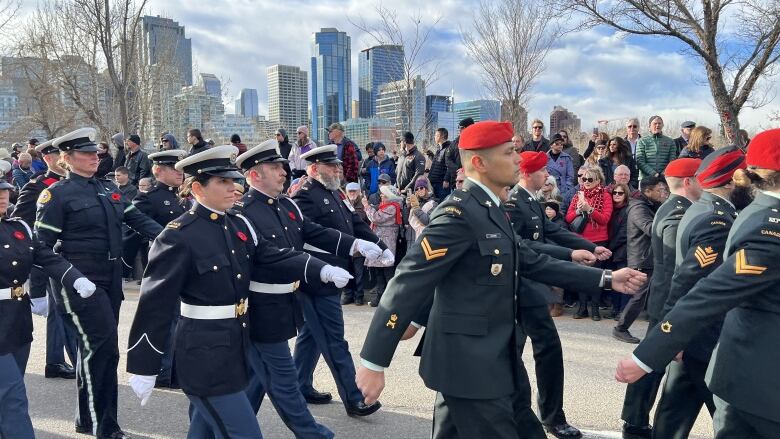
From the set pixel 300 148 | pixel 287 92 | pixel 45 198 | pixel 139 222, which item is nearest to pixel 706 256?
pixel 139 222

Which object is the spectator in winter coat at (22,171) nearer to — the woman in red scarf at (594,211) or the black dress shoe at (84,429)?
the black dress shoe at (84,429)

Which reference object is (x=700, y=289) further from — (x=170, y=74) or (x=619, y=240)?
Result: (x=170, y=74)

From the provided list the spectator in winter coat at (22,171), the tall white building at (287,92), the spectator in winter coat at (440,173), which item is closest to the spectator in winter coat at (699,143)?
the spectator in winter coat at (440,173)

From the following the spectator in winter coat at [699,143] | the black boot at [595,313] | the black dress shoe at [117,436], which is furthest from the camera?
the spectator in winter coat at [699,143]

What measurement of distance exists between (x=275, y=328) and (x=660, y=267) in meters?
2.86

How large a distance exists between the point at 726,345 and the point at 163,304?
281 centimetres

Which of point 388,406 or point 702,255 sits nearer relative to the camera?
point 702,255

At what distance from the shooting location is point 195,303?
358 centimetres

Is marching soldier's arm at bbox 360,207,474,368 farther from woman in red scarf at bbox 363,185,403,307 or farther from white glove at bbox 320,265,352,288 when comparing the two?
woman in red scarf at bbox 363,185,403,307

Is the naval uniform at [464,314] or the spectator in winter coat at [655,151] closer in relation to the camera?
the naval uniform at [464,314]

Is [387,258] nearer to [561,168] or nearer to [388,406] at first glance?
[388,406]

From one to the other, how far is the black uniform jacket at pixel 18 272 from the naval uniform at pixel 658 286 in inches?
159

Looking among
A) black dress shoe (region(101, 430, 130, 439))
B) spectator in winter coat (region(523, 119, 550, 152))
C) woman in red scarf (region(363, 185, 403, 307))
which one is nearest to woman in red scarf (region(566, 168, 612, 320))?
spectator in winter coat (region(523, 119, 550, 152))

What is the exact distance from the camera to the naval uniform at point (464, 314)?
2941mm
